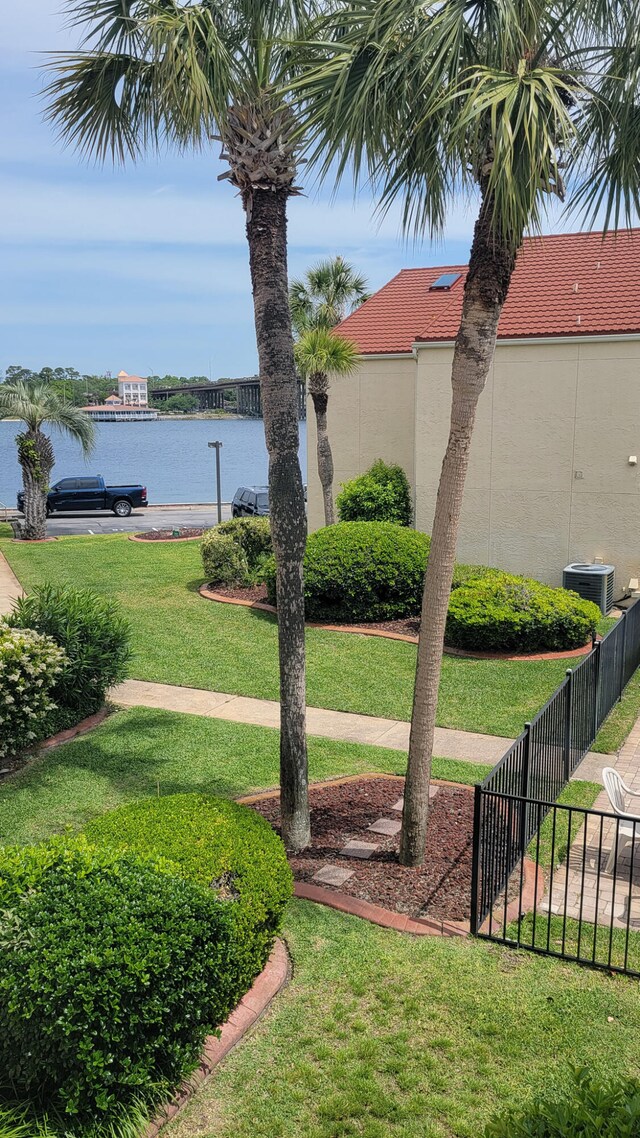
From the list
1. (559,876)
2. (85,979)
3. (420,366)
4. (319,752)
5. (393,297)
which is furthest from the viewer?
(393,297)

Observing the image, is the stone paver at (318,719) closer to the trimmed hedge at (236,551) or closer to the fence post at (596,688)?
the fence post at (596,688)

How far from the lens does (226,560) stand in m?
18.7

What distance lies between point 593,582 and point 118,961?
531 inches

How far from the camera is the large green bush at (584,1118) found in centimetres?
335

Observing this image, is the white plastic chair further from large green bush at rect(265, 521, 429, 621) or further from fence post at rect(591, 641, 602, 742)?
large green bush at rect(265, 521, 429, 621)

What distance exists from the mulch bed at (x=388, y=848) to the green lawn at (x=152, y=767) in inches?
18.5

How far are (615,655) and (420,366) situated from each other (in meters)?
9.07

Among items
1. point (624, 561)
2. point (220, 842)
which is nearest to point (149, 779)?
point (220, 842)

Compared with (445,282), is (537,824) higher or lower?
lower

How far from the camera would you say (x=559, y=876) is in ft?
24.2

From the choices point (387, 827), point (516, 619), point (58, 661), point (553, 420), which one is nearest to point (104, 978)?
point (387, 827)

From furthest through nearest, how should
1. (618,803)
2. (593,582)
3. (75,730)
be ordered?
(593,582)
(75,730)
(618,803)

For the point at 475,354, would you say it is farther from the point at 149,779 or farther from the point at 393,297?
the point at 393,297

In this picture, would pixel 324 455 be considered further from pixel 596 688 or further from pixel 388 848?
pixel 388 848
